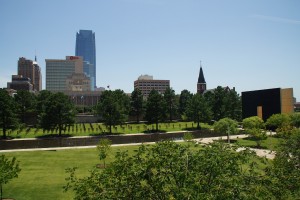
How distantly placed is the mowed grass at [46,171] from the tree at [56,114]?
26.0 metres

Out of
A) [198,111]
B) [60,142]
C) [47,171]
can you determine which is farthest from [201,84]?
[47,171]

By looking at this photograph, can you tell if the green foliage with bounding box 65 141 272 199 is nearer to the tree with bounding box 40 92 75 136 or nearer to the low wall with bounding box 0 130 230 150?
the low wall with bounding box 0 130 230 150

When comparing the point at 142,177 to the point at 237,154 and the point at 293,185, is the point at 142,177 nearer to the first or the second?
the point at 237,154

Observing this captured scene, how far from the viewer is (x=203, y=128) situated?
89.1m

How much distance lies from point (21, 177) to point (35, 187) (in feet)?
16.4

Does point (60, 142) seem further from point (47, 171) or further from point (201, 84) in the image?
point (201, 84)

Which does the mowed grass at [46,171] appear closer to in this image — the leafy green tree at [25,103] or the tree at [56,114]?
the tree at [56,114]

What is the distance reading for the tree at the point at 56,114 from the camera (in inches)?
2874

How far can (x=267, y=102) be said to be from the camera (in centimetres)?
7881

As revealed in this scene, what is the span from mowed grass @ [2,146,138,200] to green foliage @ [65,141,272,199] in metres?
15.1

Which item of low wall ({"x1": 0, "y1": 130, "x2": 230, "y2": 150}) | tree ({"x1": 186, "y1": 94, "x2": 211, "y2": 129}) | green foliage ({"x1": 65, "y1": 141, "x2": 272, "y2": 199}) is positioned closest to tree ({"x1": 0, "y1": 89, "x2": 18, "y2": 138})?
low wall ({"x1": 0, "y1": 130, "x2": 230, "y2": 150})

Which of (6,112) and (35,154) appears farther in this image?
(6,112)

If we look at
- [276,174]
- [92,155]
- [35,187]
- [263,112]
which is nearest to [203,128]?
[263,112]

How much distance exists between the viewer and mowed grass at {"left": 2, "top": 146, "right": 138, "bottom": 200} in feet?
86.8
